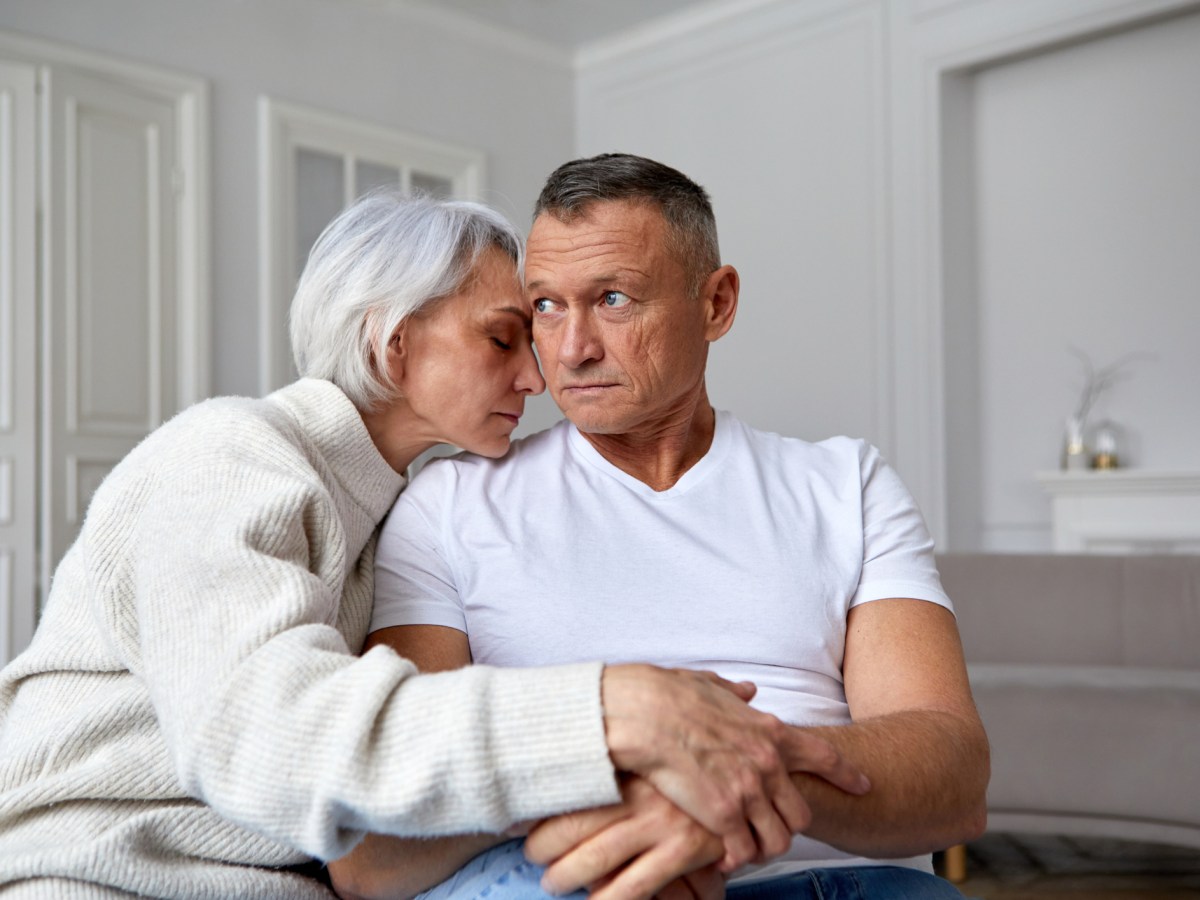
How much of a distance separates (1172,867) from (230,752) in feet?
10.6

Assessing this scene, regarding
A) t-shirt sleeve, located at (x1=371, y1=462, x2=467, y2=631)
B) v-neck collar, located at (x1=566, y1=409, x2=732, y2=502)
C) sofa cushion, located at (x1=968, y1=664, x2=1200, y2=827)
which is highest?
v-neck collar, located at (x1=566, y1=409, x2=732, y2=502)

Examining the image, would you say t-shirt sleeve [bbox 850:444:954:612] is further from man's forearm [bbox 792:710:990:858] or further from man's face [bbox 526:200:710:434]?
man's face [bbox 526:200:710:434]

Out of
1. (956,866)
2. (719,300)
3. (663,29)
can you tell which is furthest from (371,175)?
(719,300)

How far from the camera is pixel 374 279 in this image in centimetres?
152

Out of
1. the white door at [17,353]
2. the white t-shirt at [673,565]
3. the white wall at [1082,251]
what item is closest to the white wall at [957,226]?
the white wall at [1082,251]

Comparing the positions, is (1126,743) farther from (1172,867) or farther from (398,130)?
(398,130)

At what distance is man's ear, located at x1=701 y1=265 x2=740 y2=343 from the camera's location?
163 cm

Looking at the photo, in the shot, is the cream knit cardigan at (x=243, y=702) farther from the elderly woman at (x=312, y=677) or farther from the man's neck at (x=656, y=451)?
the man's neck at (x=656, y=451)

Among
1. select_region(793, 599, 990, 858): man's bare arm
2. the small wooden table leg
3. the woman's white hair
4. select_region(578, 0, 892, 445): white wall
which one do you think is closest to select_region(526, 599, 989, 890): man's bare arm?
select_region(793, 599, 990, 858): man's bare arm

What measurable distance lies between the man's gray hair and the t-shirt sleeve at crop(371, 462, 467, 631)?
1.32ft

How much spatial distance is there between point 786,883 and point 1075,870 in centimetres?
248

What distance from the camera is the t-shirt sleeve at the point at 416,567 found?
4.65 feet

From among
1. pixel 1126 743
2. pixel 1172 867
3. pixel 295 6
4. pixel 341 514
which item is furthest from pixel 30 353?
pixel 1172 867

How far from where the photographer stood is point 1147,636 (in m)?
3.26
